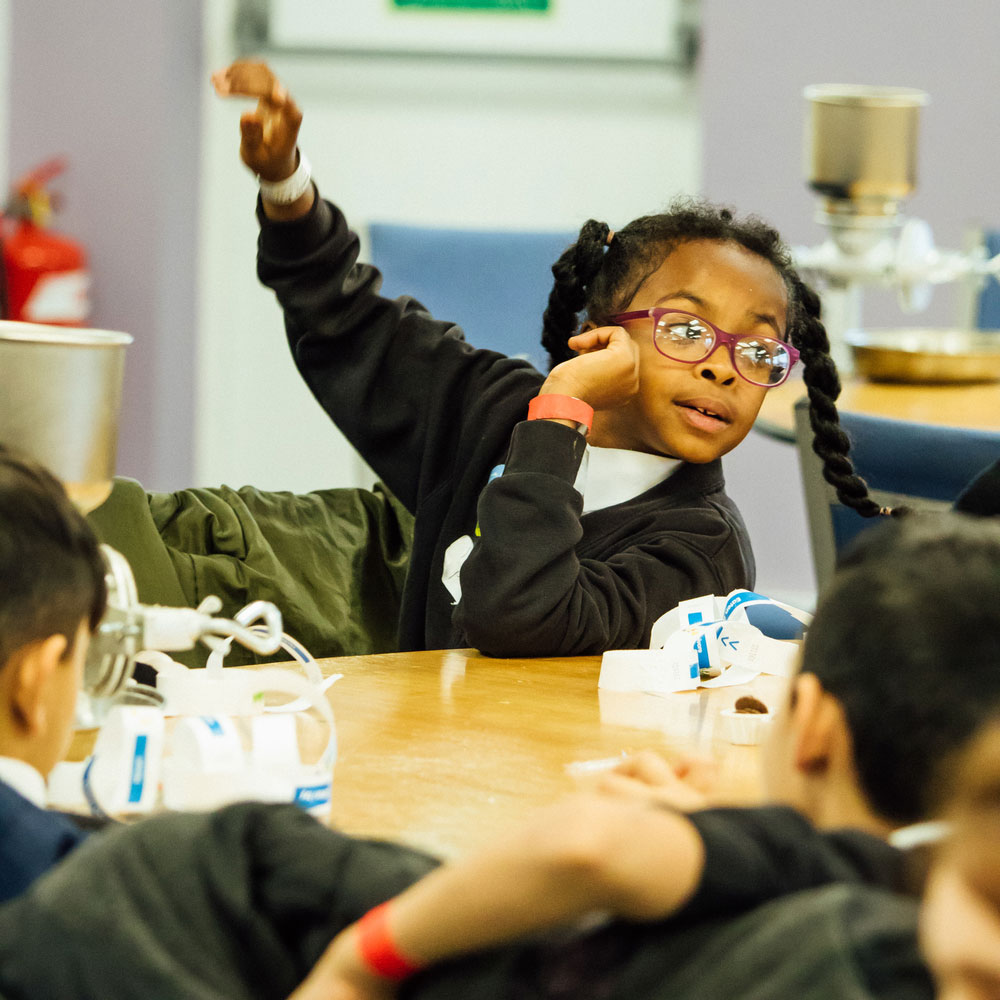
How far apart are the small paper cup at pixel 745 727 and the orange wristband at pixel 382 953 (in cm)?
52

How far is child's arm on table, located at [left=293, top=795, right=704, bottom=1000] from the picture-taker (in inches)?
20.0

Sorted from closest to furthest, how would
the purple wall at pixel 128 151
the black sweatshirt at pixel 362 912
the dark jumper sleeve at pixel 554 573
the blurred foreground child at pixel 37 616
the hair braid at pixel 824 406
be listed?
1. the black sweatshirt at pixel 362 912
2. the blurred foreground child at pixel 37 616
3. the dark jumper sleeve at pixel 554 573
4. the hair braid at pixel 824 406
5. the purple wall at pixel 128 151

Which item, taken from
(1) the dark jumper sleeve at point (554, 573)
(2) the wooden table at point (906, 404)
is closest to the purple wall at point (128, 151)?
(2) the wooden table at point (906, 404)

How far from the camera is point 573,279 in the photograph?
1754mm

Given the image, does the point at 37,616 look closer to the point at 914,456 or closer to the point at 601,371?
the point at 601,371

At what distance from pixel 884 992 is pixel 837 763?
0.48 feet

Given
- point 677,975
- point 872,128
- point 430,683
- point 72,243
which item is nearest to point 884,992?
point 677,975

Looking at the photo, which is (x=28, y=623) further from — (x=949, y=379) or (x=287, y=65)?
(x=287, y=65)

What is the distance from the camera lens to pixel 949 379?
2842 millimetres

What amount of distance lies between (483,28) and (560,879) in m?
3.73

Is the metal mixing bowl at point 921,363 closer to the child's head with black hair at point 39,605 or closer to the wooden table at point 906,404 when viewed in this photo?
the wooden table at point 906,404

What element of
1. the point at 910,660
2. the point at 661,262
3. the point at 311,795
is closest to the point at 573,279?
the point at 661,262

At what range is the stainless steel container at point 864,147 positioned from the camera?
8.65 ft

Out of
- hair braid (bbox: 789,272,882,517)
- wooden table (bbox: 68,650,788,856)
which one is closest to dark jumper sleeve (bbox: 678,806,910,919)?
wooden table (bbox: 68,650,788,856)
